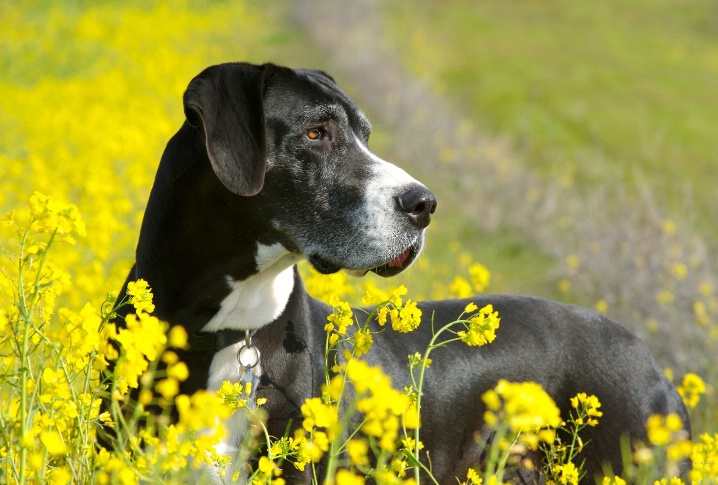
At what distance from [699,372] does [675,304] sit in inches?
41.6

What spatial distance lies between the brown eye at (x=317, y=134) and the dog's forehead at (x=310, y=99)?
4 cm

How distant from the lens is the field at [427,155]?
5266 mm

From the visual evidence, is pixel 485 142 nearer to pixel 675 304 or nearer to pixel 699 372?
pixel 675 304

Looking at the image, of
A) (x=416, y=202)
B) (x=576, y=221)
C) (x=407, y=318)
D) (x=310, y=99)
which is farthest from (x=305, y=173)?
(x=576, y=221)

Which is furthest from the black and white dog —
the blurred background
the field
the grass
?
the grass

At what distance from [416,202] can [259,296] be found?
71cm

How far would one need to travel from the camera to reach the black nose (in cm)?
350

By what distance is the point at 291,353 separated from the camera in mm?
3625

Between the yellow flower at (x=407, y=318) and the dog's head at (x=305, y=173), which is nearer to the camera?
the yellow flower at (x=407, y=318)

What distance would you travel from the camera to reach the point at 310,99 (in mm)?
3773

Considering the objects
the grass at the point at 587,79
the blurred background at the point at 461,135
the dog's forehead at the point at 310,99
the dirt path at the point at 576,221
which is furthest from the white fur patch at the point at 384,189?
the grass at the point at 587,79

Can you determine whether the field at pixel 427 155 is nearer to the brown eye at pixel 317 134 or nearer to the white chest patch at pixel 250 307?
the white chest patch at pixel 250 307

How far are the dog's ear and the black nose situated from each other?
53 cm

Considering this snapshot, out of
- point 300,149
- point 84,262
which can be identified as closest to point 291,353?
point 300,149
